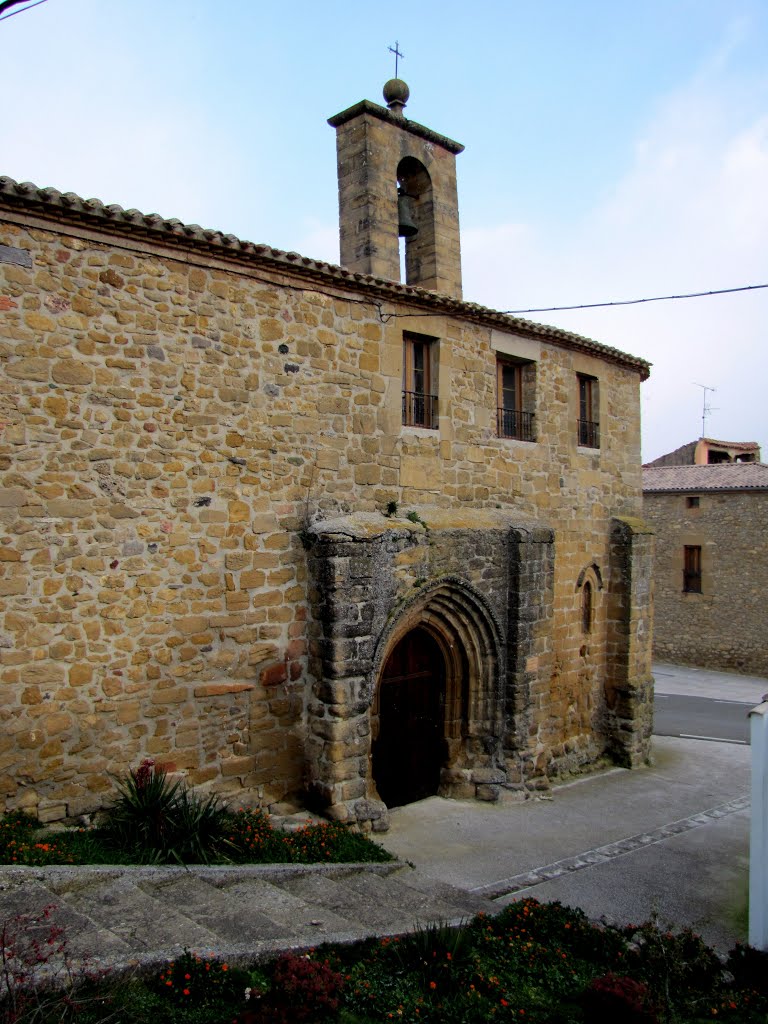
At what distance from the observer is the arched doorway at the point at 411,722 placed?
10148 mm

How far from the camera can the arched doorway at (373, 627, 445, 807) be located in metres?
10.1

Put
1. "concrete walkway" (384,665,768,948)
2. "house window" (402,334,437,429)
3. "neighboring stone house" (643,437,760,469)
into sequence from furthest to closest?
"neighboring stone house" (643,437,760,469)
"house window" (402,334,437,429)
"concrete walkway" (384,665,768,948)

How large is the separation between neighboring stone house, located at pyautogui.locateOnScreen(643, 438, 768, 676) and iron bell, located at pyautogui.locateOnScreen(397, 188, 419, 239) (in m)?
16.2

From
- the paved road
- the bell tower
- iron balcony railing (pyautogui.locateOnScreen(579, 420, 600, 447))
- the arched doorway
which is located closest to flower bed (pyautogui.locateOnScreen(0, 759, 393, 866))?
the arched doorway

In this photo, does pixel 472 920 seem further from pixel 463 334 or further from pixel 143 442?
pixel 463 334

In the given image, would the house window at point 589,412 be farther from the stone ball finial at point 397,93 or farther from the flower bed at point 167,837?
the flower bed at point 167,837

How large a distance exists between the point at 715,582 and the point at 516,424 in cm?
1502

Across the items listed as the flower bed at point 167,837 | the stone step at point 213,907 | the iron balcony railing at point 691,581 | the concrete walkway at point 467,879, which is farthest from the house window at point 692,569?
the stone step at point 213,907

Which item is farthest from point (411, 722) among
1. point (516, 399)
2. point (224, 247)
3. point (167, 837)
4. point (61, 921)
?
point (224, 247)

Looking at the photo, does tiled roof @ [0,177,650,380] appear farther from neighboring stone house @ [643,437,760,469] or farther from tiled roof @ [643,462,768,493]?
neighboring stone house @ [643,437,760,469]

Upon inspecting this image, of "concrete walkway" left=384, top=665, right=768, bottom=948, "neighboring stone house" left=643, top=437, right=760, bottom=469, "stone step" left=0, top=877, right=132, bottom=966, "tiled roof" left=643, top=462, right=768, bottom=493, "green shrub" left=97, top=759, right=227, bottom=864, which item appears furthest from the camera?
"neighboring stone house" left=643, top=437, right=760, bottom=469

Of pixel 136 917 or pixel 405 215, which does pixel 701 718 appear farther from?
pixel 136 917

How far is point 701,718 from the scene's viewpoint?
17594mm

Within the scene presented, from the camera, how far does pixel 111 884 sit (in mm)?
5770
